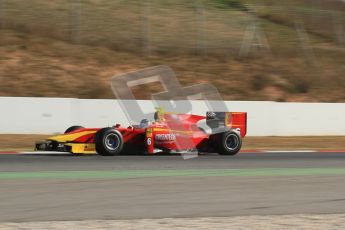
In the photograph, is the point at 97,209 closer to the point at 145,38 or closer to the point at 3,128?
the point at 3,128

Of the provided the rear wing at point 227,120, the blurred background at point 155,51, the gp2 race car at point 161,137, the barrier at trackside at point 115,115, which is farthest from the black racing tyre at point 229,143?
the blurred background at point 155,51

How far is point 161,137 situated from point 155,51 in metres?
14.6

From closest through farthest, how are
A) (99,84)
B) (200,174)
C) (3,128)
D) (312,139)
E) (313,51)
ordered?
(200,174)
(3,128)
(312,139)
(99,84)
(313,51)

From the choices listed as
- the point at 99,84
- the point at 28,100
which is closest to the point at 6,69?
the point at 99,84

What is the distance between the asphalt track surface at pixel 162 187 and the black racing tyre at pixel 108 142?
29 centimetres

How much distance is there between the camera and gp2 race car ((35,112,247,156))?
41.9ft

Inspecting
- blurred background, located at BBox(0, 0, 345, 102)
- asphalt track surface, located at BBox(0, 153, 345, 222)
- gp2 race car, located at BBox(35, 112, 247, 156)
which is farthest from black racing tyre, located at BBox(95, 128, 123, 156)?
blurred background, located at BBox(0, 0, 345, 102)

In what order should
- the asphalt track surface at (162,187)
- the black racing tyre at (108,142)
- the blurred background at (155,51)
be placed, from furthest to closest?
the blurred background at (155,51) < the black racing tyre at (108,142) < the asphalt track surface at (162,187)

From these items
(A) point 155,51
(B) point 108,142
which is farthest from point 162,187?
(A) point 155,51

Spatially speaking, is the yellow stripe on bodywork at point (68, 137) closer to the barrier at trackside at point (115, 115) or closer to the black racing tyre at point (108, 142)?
the black racing tyre at point (108, 142)

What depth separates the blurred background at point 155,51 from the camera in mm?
26031

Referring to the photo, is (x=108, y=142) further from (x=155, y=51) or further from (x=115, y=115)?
(x=155, y=51)

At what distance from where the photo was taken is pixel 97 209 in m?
6.88

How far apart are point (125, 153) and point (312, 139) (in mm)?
8101
